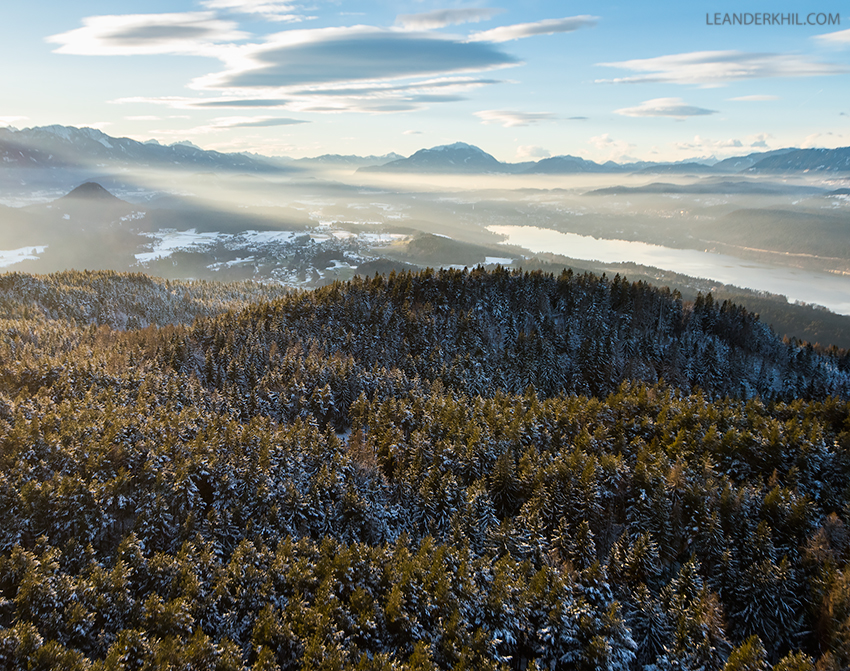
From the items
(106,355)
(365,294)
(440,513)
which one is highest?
(365,294)

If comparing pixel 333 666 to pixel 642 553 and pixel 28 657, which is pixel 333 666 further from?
pixel 642 553

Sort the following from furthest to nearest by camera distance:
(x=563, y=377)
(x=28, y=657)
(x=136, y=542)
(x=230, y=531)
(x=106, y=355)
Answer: (x=563, y=377)
(x=106, y=355)
(x=230, y=531)
(x=136, y=542)
(x=28, y=657)

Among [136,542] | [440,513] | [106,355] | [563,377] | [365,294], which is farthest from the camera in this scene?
[365,294]

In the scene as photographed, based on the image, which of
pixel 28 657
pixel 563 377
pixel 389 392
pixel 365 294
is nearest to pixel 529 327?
pixel 563 377

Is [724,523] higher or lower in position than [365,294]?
lower

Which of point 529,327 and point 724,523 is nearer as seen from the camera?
point 724,523

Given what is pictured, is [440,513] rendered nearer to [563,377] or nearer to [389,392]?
[389,392]
